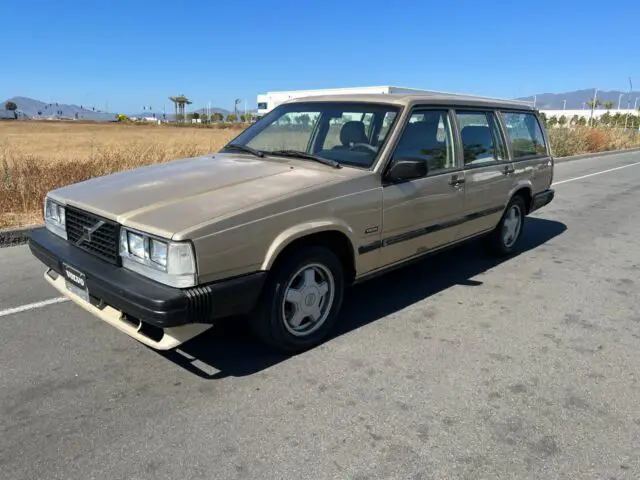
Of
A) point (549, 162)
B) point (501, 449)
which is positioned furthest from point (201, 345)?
point (549, 162)

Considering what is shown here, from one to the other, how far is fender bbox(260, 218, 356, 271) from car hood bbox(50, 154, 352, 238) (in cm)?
23

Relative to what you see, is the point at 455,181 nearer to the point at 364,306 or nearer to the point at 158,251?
the point at 364,306

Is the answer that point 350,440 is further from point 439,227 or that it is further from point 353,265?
point 439,227

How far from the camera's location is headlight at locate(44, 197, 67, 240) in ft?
11.7

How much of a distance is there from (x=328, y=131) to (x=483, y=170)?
1636mm

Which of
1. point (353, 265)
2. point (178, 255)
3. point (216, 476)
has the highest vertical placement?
point (178, 255)

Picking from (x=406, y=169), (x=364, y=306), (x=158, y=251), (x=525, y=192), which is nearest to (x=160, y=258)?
(x=158, y=251)

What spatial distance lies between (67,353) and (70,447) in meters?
1.08

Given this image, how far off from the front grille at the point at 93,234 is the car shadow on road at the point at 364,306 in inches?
32.7

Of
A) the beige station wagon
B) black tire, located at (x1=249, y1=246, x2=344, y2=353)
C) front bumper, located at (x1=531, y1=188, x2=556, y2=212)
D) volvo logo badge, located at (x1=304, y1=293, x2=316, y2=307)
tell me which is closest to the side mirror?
the beige station wagon

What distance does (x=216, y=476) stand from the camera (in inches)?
91.7

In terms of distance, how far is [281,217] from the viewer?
3109mm

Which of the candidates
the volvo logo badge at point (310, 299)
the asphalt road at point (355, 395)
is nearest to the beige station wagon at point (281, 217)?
the volvo logo badge at point (310, 299)

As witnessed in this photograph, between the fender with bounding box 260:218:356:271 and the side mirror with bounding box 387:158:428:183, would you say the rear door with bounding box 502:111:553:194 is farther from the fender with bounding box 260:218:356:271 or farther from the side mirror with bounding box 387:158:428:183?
the fender with bounding box 260:218:356:271
